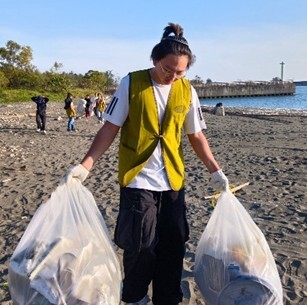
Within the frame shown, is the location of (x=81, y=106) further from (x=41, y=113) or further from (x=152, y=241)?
(x=152, y=241)

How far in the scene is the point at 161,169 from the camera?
8.54 feet

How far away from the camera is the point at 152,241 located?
2.62 m

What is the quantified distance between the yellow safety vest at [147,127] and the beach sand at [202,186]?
1185mm

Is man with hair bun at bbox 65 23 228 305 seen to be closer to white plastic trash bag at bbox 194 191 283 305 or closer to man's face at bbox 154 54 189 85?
man's face at bbox 154 54 189 85

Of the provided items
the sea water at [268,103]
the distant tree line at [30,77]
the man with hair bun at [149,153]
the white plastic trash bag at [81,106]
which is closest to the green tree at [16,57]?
the distant tree line at [30,77]

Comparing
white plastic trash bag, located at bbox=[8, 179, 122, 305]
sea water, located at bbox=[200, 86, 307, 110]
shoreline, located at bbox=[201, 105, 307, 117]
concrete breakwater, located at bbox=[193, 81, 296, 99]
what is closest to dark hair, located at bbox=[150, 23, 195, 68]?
white plastic trash bag, located at bbox=[8, 179, 122, 305]

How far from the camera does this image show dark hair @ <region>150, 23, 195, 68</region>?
95.3 inches

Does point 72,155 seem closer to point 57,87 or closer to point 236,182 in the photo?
point 236,182

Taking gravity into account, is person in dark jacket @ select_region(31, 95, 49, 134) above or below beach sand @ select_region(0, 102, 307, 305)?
above

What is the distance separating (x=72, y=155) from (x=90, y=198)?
7.87 m

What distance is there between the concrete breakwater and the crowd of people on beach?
5718cm

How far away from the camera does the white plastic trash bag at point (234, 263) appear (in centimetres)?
241

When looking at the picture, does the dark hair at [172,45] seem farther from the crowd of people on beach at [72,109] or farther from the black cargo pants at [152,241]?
the crowd of people on beach at [72,109]

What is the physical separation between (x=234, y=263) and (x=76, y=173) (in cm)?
103
